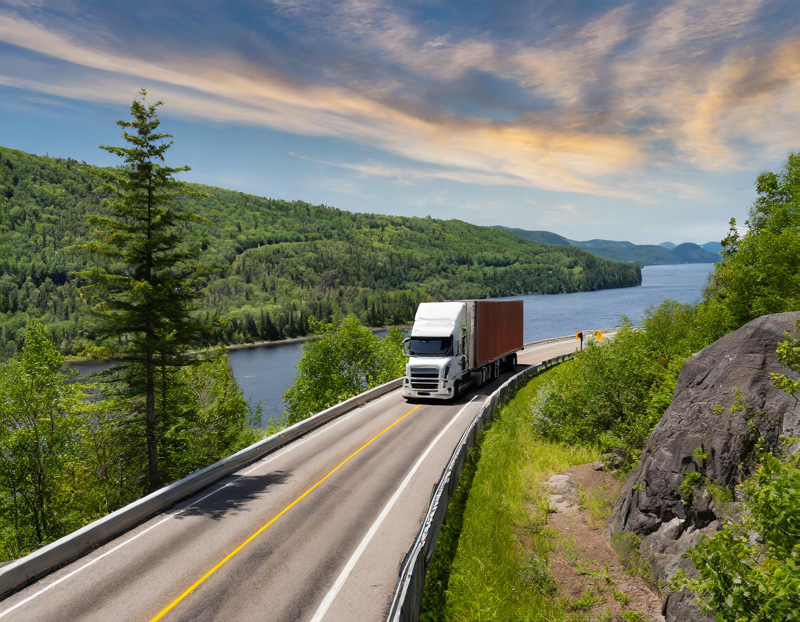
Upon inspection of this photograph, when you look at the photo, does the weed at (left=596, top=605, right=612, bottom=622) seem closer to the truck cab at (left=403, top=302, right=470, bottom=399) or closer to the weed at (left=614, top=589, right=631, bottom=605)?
the weed at (left=614, top=589, right=631, bottom=605)

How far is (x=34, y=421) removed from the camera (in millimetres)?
27844

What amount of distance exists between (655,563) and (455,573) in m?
3.90

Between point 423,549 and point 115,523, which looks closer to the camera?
point 423,549

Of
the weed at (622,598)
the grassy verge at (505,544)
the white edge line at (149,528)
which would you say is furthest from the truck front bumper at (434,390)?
the weed at (622,598)

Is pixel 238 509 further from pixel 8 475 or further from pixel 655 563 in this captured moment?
pixel 8 475

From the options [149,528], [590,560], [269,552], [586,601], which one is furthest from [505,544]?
[149,528]

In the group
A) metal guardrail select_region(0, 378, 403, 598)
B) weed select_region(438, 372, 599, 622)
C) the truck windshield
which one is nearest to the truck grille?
the truck windshield

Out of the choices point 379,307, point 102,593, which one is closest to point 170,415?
point 102,593

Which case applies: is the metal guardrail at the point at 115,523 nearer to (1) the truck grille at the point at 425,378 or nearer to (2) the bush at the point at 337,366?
(1) the truck grille at the point at 425,378

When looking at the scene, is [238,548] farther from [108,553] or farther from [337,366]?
[337,366]

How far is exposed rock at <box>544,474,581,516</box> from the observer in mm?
13422

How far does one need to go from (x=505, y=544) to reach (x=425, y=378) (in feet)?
54.3

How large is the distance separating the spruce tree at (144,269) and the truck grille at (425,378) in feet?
38.6

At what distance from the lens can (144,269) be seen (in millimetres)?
20844
